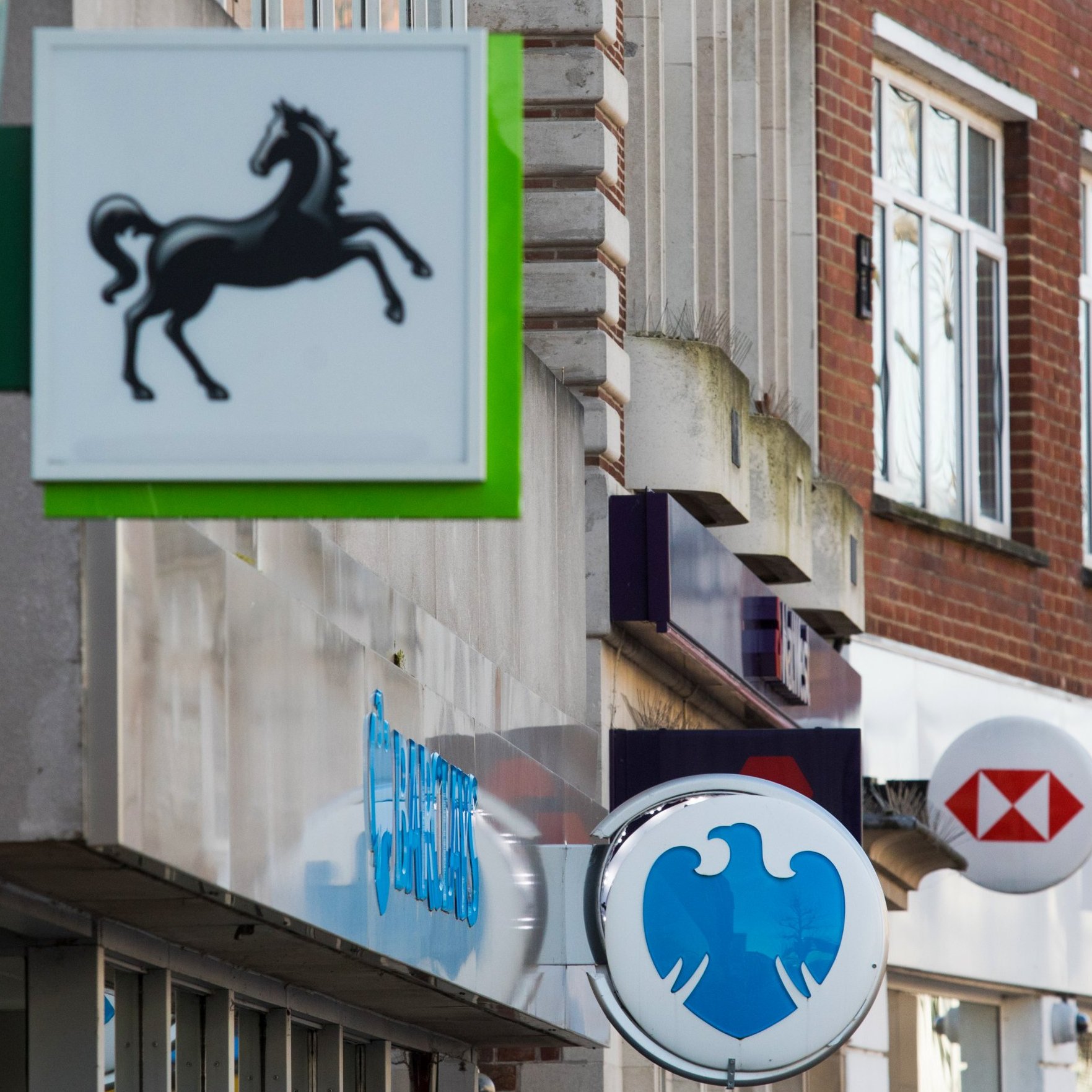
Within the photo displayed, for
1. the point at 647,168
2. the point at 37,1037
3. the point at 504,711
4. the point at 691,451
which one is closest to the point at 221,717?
the point at 37,1037

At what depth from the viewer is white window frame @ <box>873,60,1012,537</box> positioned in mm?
17766

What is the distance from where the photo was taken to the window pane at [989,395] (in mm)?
18609

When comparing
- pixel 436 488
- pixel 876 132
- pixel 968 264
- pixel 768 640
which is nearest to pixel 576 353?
pixel 768 640

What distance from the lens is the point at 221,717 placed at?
18.3ft

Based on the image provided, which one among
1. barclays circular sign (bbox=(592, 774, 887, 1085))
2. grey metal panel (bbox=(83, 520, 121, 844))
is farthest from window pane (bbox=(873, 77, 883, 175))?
grey metal panel (bbox=(83, 520, 121, 844))

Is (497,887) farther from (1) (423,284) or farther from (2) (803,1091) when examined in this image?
(2) (803,1091)

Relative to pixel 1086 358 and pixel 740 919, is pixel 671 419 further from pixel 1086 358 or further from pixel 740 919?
pixel 1086 358

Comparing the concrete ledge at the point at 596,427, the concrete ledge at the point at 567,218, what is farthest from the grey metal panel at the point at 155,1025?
the concrete ledge at the point at 567,218

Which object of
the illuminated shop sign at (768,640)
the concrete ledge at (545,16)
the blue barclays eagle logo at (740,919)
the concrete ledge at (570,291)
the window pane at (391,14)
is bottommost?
the blue barclays eagle logo at (740,919)

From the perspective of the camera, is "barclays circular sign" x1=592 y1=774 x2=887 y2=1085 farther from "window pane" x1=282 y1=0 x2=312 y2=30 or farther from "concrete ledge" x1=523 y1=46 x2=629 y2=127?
"concrete ledge" x1=523 y1=46 x2=629 y2=127

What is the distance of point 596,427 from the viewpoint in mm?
11203

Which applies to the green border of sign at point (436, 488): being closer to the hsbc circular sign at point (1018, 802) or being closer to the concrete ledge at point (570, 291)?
the concrete ledge at point (570, 291)

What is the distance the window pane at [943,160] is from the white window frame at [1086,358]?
1565 millimetres

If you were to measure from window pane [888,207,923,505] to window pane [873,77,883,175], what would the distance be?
346 millimetres
